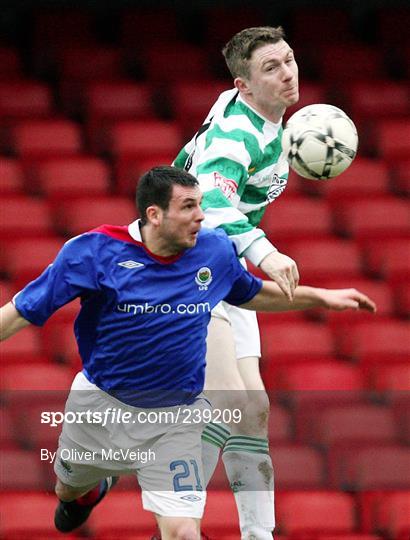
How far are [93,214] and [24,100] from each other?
151 centimetres

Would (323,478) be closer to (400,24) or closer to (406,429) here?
(406,429)

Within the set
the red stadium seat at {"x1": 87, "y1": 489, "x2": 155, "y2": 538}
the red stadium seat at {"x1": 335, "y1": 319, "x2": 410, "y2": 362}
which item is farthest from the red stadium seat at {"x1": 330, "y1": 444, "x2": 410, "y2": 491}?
the red stadium seat at {"x1": 87, "y1": 489, "x2": 155, "y2": 538}

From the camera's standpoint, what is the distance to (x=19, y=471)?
7.75 meters

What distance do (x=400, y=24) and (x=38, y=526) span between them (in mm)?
5638

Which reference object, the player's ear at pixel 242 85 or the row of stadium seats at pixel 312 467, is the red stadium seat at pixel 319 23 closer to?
the row of stadium seats at pixel 312 467

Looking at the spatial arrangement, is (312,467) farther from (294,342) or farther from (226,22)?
(226,22)

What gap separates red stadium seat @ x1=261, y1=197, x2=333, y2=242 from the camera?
9672mm

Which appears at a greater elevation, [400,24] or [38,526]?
[400,24]

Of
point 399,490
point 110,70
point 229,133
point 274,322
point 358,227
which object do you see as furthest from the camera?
point 110,70

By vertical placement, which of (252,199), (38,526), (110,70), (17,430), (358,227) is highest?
(110,70)

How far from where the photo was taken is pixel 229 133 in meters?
5.89

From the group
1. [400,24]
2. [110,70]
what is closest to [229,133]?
[110,70]

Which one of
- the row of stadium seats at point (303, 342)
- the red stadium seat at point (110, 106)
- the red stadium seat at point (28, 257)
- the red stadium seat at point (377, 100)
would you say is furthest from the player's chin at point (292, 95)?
the red stadium seat at point (377, 100)

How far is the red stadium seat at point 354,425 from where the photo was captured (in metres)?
8.17
